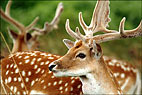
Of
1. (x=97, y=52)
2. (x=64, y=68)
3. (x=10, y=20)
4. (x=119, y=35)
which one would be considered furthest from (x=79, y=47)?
(x=10, y=20)

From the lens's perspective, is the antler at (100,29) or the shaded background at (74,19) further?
the shaded background at (74,19)

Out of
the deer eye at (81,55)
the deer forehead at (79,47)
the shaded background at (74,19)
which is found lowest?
the shaded background at (74,19)

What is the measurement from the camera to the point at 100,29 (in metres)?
4.34

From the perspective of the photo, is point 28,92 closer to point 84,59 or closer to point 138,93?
point 84,59

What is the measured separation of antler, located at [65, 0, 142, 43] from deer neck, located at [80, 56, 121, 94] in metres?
0.26

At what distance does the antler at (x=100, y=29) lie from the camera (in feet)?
13.1

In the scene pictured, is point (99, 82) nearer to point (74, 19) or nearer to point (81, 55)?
point (81, 55)

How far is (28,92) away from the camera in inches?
182

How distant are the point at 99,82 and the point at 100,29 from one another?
0.62 m

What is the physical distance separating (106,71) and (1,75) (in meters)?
1.41

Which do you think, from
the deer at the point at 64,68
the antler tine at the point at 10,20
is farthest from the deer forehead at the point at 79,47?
the antler tine at the point at 10,20

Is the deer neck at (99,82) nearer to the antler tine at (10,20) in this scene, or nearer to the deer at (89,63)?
the deer at (89,63)

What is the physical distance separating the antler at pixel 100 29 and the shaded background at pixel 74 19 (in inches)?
114

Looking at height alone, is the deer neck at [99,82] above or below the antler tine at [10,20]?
below
